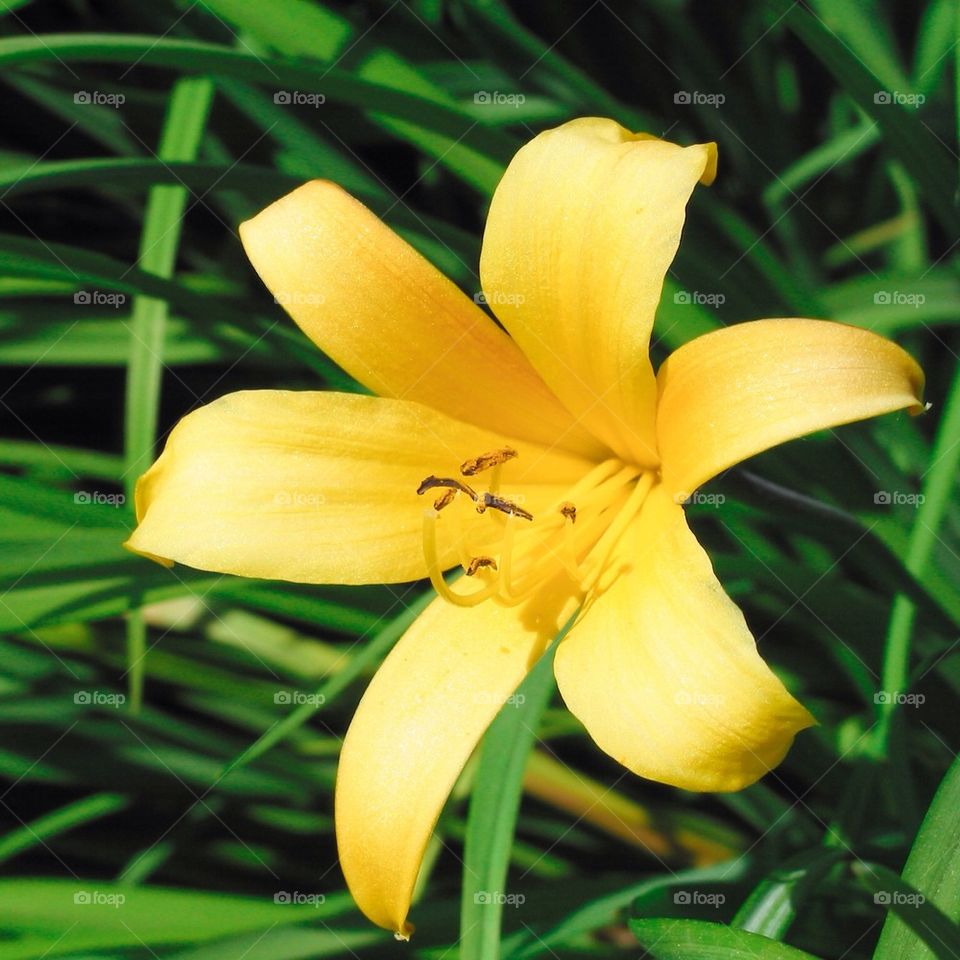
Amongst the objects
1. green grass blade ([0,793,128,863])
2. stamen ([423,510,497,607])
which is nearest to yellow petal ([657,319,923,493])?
stamen ([423,510,497,607])

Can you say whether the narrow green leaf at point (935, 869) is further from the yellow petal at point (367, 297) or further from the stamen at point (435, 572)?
the yellow petal at point (367, 297)

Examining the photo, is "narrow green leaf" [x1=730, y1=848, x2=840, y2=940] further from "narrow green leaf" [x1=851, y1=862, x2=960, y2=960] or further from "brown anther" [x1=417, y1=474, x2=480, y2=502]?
"brown anther" [x1=417, y1=474, x2=480, y2=502]

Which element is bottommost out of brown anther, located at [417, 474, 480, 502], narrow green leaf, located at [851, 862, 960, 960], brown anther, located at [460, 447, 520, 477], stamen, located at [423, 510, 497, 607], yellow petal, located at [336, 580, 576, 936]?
narrow green leaf, located at [851, 862, 960, 960]

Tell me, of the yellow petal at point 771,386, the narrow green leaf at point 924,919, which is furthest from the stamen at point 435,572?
the narrow green leaf at point 924,919

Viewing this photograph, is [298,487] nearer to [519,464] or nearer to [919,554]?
[519,464]

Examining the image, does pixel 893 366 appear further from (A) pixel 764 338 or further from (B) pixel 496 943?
(B) pixel 496 943

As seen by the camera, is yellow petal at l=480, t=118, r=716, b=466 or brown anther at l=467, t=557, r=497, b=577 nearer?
yellow petal at l=480, t=118, r=716, b=466
